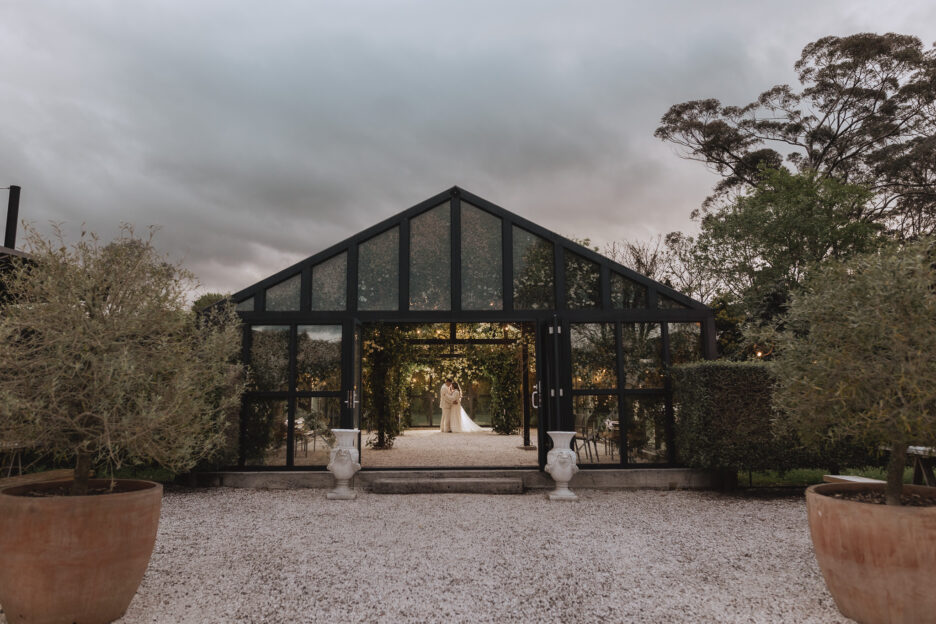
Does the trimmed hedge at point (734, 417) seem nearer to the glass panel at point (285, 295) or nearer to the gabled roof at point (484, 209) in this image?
the gabled roof at point (484, 209)

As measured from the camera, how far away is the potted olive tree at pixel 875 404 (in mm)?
2592

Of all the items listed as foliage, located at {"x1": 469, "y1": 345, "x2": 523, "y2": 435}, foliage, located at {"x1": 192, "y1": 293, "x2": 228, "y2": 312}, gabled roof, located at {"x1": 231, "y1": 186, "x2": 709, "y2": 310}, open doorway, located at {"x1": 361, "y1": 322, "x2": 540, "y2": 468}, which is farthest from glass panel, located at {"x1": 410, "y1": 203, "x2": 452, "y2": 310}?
foliage, located at {"x1": 469, "y1": 345, "x2": 523, "y2": 435}

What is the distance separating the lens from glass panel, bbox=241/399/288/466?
285 inches

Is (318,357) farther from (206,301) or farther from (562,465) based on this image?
(206,301)

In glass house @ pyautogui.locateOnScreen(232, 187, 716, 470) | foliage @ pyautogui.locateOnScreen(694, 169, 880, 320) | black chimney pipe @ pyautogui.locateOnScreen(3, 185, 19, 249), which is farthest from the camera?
foliage @ pyautogui.locateOnScreen(694, 169, 880, 320)

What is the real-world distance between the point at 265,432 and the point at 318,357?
130cm

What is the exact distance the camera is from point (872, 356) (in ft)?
9.30

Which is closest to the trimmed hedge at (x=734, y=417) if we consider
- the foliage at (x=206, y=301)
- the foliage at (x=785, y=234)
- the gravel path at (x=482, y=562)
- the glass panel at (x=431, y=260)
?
the gravel path at (x=482, y=562)

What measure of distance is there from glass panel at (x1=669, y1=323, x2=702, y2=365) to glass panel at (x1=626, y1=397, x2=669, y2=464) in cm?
71

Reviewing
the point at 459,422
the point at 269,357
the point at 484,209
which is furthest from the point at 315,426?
the point at 459,422

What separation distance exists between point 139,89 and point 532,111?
8.70 meters

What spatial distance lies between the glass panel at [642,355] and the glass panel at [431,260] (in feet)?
8.94

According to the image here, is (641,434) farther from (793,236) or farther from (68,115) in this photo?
(68,115)

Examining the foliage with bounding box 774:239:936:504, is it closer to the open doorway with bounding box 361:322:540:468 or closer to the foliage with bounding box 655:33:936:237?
the open doorway with bounding box 361:322:540:468
